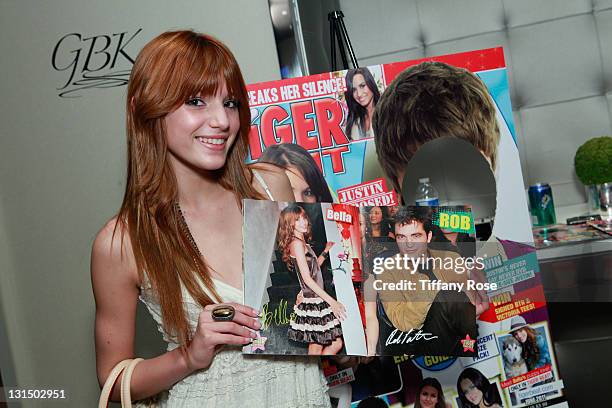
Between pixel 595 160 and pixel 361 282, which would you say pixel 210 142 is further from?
Answer: pixel 595 160

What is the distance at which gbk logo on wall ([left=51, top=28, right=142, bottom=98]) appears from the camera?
213 cm

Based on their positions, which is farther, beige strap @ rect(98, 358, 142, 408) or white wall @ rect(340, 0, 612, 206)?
white wall @ rect(340, 0, 612, 206)

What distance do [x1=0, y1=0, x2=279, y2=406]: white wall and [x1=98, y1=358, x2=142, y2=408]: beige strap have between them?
101cm

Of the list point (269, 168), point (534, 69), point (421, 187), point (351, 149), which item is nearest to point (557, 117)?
point (534, 69)

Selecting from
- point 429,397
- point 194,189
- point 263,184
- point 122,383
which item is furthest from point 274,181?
point 429,397

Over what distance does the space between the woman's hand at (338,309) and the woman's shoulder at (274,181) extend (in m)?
0.35

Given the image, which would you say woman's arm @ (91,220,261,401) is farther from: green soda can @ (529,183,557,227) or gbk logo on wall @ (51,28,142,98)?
green soda can @ (529,183,557,227)

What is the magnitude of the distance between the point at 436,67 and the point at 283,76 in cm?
61

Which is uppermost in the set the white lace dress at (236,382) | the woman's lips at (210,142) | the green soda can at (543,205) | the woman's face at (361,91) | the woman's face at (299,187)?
the woman's face at (361,91)

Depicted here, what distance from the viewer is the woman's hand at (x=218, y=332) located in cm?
115

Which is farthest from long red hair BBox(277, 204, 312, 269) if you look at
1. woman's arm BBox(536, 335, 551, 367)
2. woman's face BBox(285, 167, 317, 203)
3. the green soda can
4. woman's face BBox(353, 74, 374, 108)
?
the green soda can

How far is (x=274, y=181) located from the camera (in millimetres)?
1507

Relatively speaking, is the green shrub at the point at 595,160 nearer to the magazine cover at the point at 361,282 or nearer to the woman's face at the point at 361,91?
the woman's face at the point at 361,91

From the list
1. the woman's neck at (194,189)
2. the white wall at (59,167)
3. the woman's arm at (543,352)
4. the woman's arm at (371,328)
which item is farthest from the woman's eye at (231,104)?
the woman's arm at (543,352)
